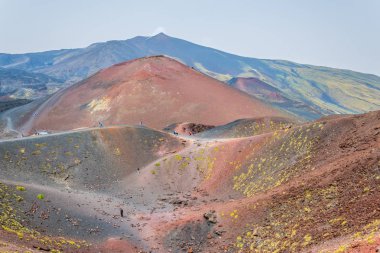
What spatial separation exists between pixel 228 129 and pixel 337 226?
5255cm

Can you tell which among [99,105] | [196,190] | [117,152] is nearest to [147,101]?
[99,105]

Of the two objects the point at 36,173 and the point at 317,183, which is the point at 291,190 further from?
the point at 36,173

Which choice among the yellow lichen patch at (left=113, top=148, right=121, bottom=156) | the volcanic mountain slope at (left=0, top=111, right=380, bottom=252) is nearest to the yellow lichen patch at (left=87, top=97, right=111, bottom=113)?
the volcanic mountain slope at (left=0, top=111, right=380, bottom=252)

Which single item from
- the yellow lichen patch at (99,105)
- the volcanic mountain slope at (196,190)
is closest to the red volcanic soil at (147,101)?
the yellow lichen patch at (99,105)

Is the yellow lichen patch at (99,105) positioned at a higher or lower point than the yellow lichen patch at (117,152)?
higher

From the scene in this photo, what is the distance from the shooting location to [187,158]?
55.8 meters

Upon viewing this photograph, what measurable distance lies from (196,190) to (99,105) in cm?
6932

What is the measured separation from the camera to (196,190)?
4938 cm

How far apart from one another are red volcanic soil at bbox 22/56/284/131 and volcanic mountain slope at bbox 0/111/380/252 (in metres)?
39.4

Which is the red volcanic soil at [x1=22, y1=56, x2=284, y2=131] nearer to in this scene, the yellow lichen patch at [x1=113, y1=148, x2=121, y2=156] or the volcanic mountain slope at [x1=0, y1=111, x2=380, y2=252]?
the yellow lichen patch at [x1=113, y1=148, x2=121, y2=156]

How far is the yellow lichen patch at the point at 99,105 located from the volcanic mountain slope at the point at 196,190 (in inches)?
1807

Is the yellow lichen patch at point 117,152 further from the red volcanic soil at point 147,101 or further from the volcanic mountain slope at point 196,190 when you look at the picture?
the red volcanic soil at point 147,101

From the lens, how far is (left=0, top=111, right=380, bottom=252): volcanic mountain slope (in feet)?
91.4

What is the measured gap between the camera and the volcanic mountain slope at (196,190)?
27844 mm
